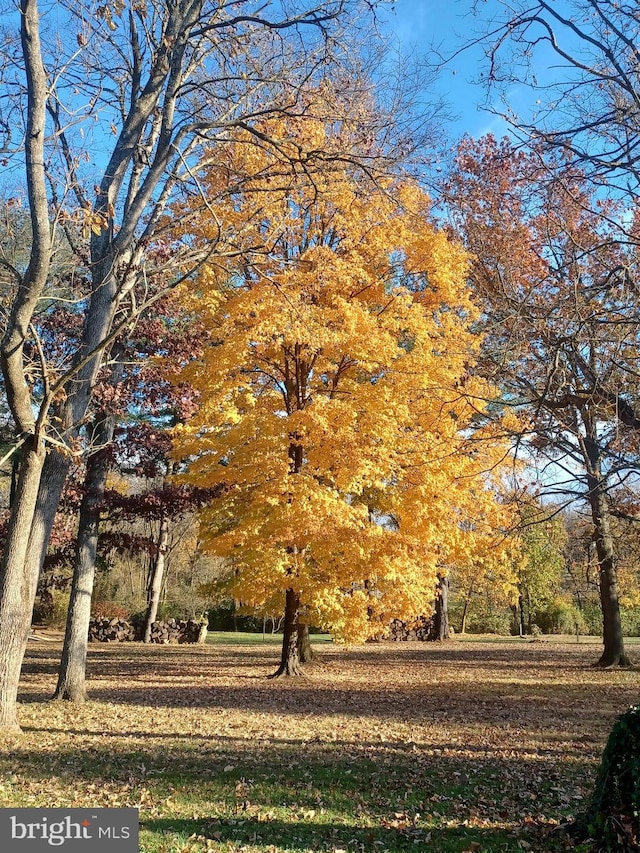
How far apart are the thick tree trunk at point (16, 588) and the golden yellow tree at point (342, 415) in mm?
3982

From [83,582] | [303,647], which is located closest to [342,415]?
[83,582]

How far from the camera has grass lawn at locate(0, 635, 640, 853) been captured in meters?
4.62

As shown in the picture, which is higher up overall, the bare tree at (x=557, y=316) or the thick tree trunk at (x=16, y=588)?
the bare tree at (x=557, y=316)

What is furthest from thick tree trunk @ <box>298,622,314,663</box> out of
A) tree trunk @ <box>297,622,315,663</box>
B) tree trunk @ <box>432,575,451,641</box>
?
tree trunk @ <box>432,575,451,641</box>

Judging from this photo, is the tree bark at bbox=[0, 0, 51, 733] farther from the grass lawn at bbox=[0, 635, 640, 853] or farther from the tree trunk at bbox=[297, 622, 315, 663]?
the tree trunk at bbox=[297, 622, 315, 663]

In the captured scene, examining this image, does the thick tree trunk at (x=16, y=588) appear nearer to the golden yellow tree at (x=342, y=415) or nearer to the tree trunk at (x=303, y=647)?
the golden yellow tree at (x=342, y=415)

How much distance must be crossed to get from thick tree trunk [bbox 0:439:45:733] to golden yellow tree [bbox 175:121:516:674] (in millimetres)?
3982

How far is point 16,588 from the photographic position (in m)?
7.31

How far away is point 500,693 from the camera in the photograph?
11812 mm

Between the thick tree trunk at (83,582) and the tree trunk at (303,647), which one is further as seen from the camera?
the tree trunk at (303,647)

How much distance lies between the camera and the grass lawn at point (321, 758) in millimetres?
4617

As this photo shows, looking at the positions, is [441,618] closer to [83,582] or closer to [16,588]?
[83,582]

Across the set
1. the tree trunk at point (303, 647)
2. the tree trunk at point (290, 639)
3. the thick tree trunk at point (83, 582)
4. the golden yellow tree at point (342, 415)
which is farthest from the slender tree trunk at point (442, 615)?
the thick tree trunk at point (83, 582)

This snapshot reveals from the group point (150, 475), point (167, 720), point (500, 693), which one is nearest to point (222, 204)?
point (150, 475)
